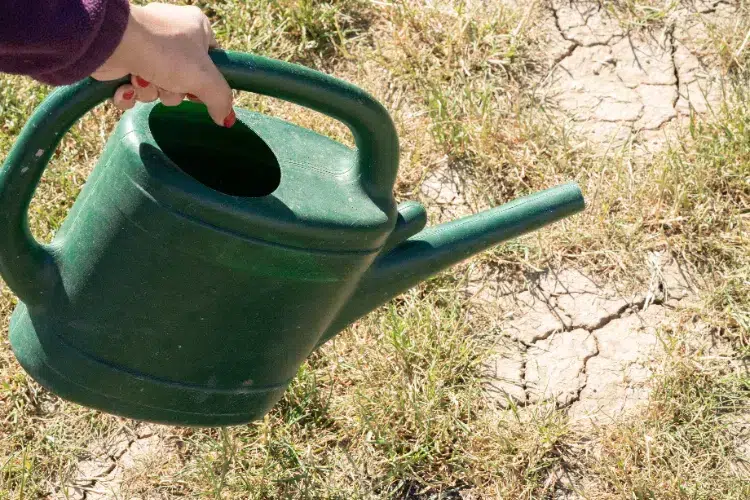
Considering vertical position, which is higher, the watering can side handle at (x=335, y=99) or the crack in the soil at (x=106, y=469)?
the watering can side handle at (x=335, y=99)

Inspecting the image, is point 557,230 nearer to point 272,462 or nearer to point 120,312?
point 272,462

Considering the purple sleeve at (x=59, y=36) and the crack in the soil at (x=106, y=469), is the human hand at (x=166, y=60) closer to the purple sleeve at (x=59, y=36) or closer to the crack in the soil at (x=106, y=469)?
the purple sleeve at (x=59, y=36)

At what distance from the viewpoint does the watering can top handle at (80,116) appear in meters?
1.30

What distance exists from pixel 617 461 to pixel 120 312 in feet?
3.87

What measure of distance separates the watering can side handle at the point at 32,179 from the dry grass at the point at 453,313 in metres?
0.78

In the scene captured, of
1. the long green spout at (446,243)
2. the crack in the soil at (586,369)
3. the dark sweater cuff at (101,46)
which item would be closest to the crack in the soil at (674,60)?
the crack in the soil at (586,369)

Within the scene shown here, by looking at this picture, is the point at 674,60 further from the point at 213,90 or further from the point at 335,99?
the point at 213,90

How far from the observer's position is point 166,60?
48.4 inches

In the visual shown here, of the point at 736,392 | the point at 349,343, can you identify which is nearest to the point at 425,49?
the point at 349,343

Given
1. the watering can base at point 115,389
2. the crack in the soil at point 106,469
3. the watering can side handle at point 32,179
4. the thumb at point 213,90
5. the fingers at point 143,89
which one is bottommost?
the crack in the soil at point 106,469

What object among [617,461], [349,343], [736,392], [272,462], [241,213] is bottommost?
[272,462]

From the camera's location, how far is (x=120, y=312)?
4.74ft

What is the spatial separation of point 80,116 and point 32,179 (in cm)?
12

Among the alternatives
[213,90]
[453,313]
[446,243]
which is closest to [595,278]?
[453,313]
